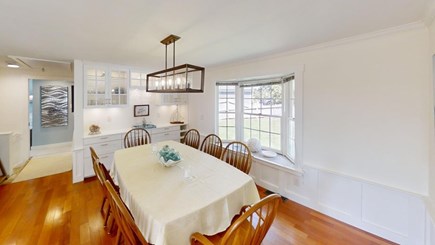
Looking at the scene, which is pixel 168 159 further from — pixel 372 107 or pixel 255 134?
pixel 372 107

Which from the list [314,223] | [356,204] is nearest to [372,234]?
[356,204]

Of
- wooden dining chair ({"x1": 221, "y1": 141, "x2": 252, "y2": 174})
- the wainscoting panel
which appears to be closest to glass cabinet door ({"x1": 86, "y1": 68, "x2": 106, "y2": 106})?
wooden dining chair ({"x1": 221, "y1": 141, "x2": 252, "y2": 174})

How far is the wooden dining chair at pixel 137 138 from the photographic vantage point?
358cm

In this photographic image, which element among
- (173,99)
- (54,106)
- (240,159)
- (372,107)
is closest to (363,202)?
(372,107)

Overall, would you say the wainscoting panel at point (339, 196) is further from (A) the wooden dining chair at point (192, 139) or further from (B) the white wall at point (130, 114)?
(B) the white wall at point (130, 114)

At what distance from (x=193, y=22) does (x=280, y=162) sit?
2.46 meters

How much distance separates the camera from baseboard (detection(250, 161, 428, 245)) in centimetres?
190

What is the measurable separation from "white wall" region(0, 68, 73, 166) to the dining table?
3975mm

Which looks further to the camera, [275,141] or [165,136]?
[165,136]

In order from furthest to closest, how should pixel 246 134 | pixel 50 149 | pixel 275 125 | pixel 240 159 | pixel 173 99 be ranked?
pixel 50 149 < pixel 173 99 < pixel 246 134 < pixel 275 125 < pixel 240 159

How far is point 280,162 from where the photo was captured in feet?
10.2

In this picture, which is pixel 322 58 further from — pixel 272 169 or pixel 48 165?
pixel 48 165

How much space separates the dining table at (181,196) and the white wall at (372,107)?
1367 mm

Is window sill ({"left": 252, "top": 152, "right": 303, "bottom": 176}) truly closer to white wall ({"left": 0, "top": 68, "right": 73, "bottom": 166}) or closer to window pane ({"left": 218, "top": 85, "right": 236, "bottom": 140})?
window pane ({"left": 218, "top": 85, "right": 236, "bottom": 140})
